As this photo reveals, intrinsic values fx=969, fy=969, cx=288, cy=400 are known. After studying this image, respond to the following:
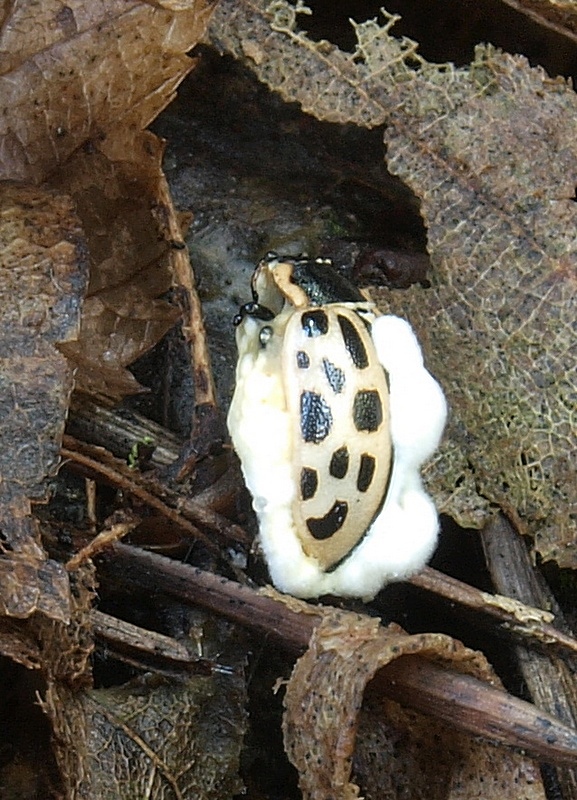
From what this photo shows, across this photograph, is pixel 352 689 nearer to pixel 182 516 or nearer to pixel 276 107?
pixel 182 516

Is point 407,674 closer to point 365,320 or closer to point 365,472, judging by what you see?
point 365,472

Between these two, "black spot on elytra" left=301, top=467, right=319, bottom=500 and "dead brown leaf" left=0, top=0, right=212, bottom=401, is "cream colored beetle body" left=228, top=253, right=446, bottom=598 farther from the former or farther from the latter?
"dead brown leaf" left=0, top=0, right=212, bottom=401

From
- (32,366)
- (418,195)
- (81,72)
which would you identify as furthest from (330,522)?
(81,72)

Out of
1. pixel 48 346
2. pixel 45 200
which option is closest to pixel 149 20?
pixel 45 200

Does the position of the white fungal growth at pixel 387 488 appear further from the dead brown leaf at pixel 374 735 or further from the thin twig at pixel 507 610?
the dead brown leaf at pixel 374 735

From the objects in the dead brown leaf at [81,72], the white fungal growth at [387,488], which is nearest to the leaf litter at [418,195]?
the dead brown leaf at [81,72]

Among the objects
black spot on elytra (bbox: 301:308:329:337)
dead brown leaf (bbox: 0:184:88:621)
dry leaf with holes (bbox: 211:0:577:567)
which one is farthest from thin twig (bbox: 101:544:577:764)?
black spot on elytra (bbox: 301:308:329:337)
